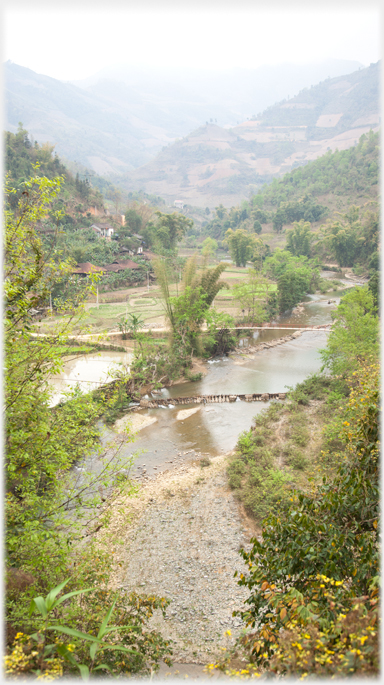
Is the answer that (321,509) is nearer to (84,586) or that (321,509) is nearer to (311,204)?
(84,586)

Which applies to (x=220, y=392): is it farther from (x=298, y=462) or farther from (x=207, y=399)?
(x=298, y=462)

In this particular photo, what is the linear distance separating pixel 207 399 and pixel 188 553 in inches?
299

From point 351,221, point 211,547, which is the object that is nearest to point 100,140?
point 351,221

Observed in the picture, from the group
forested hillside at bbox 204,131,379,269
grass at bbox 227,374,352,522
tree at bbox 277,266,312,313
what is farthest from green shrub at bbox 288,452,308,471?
forested hillside at bbox 204,131,379,269

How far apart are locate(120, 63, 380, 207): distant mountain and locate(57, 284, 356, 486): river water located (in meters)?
103

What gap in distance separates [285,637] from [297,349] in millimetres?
18817

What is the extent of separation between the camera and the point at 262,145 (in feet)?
501

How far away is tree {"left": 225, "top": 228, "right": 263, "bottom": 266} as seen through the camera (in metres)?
41.5

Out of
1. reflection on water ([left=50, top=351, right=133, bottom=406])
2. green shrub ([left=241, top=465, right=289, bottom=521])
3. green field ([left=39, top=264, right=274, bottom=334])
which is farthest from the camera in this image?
green field ([left=39, top=264, right=274, bottom=334])

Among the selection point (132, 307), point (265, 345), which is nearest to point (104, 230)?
point (132, 307)

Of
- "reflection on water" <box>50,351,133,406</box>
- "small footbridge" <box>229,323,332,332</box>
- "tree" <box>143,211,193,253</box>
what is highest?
"tree" <box>143,211,193,253</box>

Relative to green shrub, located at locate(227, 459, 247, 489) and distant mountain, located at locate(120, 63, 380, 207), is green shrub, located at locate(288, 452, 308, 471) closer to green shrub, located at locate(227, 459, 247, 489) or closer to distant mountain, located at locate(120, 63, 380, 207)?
green shrub, located at locate(227, 459, 247, 489)

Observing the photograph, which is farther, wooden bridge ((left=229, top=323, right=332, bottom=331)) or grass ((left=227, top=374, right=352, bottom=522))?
wooden bridge ((left=229, top=323, right=332, bottom=331))

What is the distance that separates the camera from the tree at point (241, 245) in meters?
41.5
